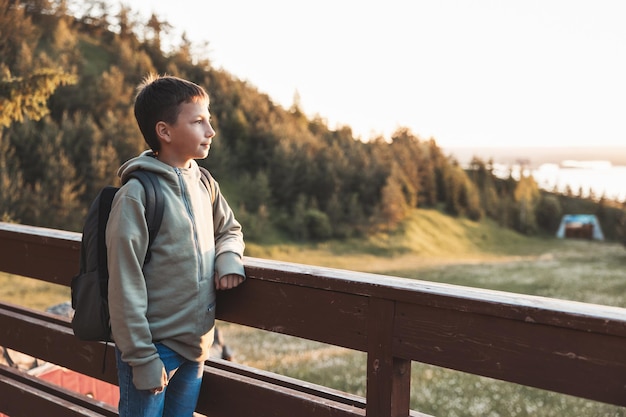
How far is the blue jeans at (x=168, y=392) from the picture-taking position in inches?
71.8

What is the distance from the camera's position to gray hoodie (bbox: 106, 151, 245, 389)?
1.69 meters

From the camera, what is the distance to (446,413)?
1062cm

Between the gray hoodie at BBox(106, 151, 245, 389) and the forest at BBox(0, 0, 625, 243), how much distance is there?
1530cm

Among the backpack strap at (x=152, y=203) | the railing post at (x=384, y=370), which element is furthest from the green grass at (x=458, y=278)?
the backpack strap at (x=152, y=203)

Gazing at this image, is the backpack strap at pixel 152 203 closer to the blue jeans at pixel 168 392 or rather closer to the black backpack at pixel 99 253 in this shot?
the black backpack at pixel 99 253

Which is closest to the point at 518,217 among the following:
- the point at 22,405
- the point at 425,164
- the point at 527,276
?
the point at 425,164

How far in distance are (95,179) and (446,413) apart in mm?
14955

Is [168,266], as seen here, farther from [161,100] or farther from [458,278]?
[458,278]

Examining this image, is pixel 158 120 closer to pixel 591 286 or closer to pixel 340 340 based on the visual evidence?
pixel 340 340

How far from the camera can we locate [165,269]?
1.77m

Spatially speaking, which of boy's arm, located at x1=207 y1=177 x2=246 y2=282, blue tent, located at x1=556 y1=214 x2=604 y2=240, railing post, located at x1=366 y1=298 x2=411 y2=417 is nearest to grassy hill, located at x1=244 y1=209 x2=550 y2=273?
blue tent, located at x1=556 y1=214 x2=604 y2=240

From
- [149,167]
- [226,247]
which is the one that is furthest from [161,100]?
[226,247]

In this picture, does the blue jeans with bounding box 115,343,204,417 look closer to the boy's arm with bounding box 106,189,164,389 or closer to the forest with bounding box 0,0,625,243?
the boy's arm with bounding box 106,189,164,389

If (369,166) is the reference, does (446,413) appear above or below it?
below
